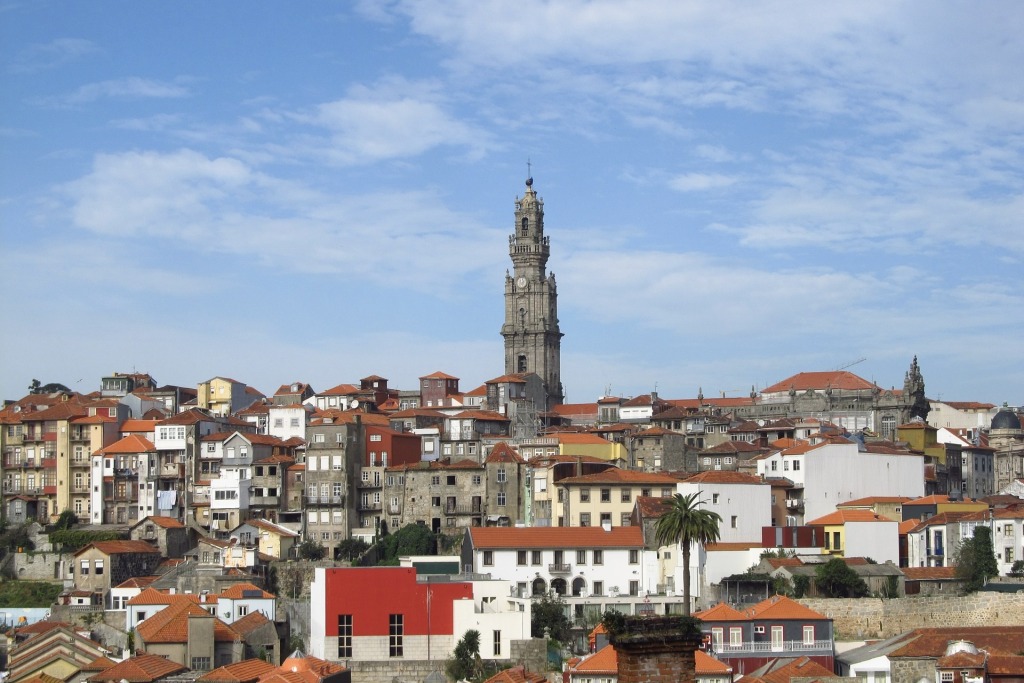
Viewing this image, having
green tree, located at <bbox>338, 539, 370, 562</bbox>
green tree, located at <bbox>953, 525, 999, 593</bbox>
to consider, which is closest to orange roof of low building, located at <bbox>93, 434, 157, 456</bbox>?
green tree, located at <bbox>338, 539, 370, 562</bbox>

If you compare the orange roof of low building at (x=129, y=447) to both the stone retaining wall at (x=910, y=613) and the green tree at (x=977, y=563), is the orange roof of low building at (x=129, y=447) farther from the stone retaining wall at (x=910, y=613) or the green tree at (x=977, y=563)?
the green tree at (x=977, y=563)

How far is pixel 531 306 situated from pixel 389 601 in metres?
72.0

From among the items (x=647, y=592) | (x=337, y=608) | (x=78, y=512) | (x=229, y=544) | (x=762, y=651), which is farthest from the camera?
(x=78, y=512)

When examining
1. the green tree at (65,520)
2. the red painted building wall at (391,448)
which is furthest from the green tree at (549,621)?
the green tree at (65,520)

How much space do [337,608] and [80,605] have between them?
55.4ft

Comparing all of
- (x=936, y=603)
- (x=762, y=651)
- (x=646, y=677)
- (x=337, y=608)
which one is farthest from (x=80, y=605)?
(x=646, y=677)

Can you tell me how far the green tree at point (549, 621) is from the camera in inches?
2809

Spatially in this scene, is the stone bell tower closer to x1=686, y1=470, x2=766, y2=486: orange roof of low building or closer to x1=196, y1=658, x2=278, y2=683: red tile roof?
x1=686, y1=470, x2=766, y2=486: orange roof of low building

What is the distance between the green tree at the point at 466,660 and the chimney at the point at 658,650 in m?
50.1

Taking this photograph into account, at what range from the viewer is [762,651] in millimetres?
66438

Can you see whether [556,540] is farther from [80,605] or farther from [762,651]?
[80,605]

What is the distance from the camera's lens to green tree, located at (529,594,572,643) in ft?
234

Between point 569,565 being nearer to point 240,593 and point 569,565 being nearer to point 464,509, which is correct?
point 240,593

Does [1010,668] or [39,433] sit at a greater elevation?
[39,433]
